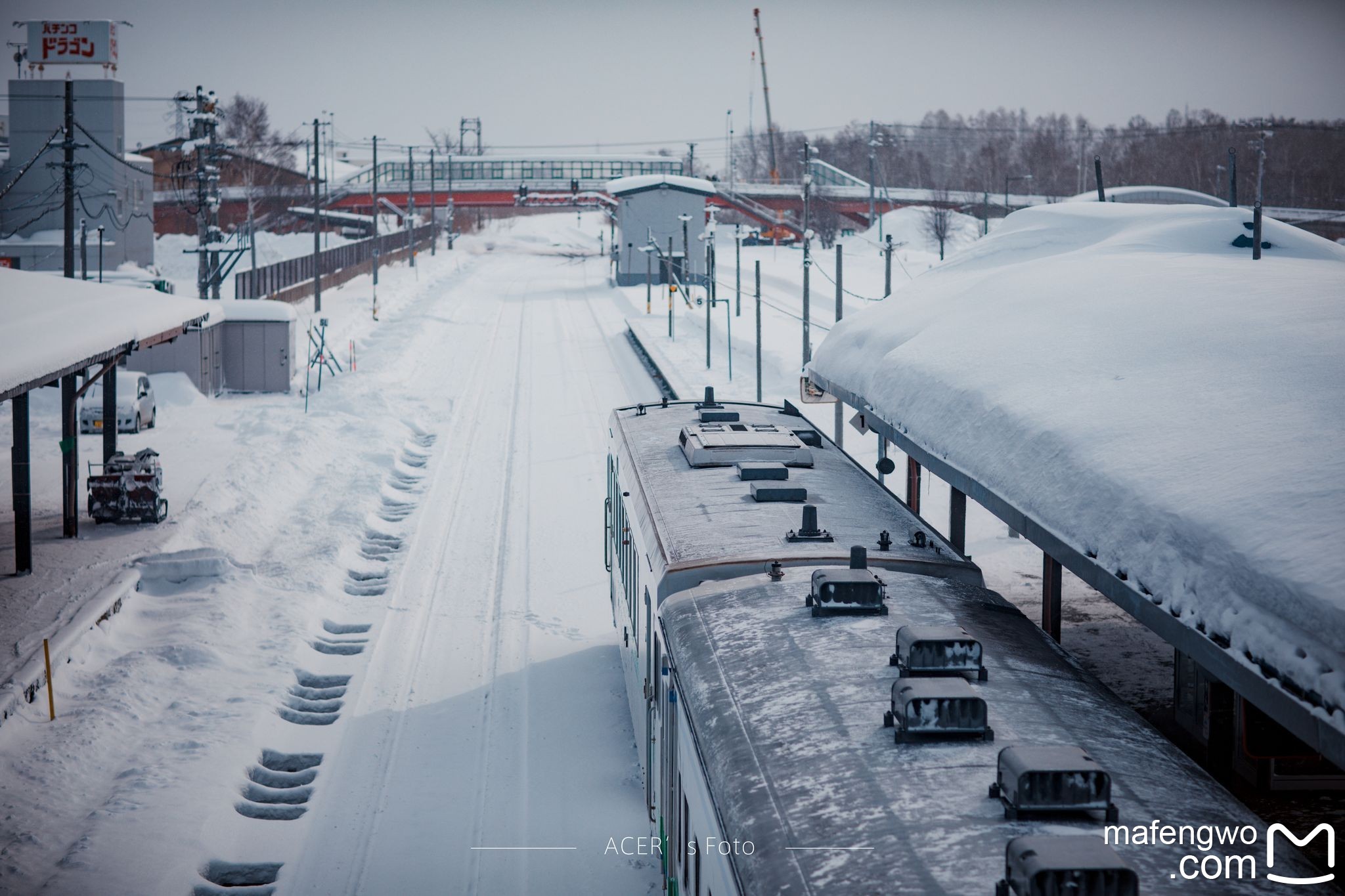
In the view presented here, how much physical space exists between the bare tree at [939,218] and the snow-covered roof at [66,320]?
53056 millimetres

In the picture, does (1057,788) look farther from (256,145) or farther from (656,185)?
(256,145)

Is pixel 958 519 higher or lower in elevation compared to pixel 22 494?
higher

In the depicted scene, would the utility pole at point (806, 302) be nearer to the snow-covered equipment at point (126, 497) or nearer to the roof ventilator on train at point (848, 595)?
the snow-covered equipment at point (126, 497)

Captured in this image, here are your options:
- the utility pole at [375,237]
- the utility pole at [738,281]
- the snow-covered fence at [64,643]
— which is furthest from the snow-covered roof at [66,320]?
the utility pole at [375,237]

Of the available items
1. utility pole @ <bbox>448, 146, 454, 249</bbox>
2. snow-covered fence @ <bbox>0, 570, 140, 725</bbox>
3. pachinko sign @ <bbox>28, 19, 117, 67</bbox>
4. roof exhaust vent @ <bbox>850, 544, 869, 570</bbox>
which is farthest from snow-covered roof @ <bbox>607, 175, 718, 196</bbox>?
roof exhaust vent @ <bbox>850, 544, 869, 570</bbox>

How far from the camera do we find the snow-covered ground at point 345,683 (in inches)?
390

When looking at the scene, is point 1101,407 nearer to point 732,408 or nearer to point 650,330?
point 732,408

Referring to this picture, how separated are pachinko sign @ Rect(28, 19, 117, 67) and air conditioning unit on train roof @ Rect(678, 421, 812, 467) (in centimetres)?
6724

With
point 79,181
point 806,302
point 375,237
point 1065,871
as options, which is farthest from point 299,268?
point 1065,871

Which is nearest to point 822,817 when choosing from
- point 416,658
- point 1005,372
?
point 1005,372

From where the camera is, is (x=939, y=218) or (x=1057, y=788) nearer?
(x=1057, y=788)

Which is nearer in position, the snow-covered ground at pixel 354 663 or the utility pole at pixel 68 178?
the snow-covered ground at pixel 354 663

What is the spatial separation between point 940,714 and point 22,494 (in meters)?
14.7

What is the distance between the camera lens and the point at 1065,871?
171 inches
